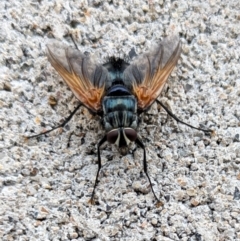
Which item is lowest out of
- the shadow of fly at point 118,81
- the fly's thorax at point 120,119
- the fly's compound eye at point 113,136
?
the fly's compound eye at point 113,136

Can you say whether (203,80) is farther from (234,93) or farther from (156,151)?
(156,151)

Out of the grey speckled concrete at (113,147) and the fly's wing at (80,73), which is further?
the fly's wing at (80,73)

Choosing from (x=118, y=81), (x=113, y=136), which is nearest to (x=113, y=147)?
(x=113, y=136)

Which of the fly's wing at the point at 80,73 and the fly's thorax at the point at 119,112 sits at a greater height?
the fly's wing at the point at 80,73

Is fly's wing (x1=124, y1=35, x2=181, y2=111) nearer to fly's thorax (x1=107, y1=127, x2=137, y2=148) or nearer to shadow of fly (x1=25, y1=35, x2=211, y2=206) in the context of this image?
shadow of fly (x1=25, y1=35, x2=211, y2=206)

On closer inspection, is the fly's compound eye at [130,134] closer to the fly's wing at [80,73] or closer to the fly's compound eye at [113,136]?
the fly's compound eye at [113,136]

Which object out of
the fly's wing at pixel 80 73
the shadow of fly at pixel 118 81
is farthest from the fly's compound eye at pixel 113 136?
the fly's wing at pixel 80 73

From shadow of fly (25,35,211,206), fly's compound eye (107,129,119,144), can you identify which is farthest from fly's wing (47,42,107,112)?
fly's compound eye (107,129,119,144)
